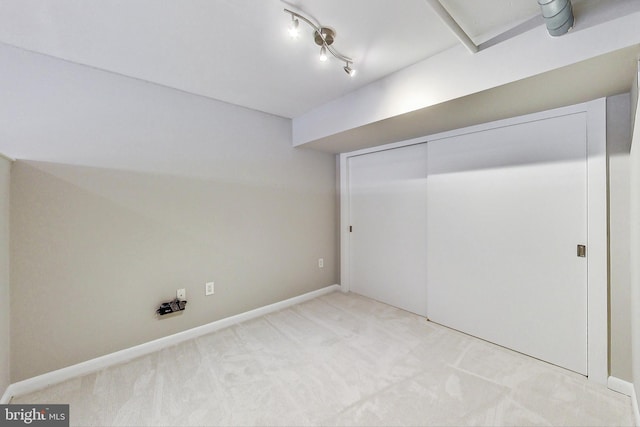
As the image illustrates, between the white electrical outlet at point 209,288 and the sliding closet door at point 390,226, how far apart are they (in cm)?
182

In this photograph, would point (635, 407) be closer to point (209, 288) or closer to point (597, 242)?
point (597, 242)

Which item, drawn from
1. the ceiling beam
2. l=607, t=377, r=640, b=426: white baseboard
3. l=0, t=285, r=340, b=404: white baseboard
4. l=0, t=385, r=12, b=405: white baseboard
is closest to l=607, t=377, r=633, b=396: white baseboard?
l=607, t=377, r=640, b=426: white baseboard

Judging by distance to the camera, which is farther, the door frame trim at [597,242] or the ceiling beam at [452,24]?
the door frame trim at [597,242]

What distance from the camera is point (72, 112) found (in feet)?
6.19

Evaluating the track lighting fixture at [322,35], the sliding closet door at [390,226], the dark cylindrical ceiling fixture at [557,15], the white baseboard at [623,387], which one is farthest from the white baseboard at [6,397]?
the white baseboard at [623,387]

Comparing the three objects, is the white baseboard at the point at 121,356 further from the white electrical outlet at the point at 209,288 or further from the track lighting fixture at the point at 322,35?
the track lighting fixture at the point at 322,35

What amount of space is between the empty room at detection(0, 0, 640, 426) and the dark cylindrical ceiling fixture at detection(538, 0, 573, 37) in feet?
0.05

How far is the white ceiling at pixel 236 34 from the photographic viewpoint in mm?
1372

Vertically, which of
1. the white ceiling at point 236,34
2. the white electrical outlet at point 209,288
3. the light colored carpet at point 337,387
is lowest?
the light colored carpet at point 337,387

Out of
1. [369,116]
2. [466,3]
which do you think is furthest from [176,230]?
[466,3]

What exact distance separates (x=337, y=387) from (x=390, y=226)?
187cm

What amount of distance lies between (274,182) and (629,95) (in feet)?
9.36

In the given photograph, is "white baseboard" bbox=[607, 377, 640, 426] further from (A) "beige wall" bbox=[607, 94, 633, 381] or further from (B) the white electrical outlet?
(B) the white electrical outlet

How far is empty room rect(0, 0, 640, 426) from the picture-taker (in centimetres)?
148
